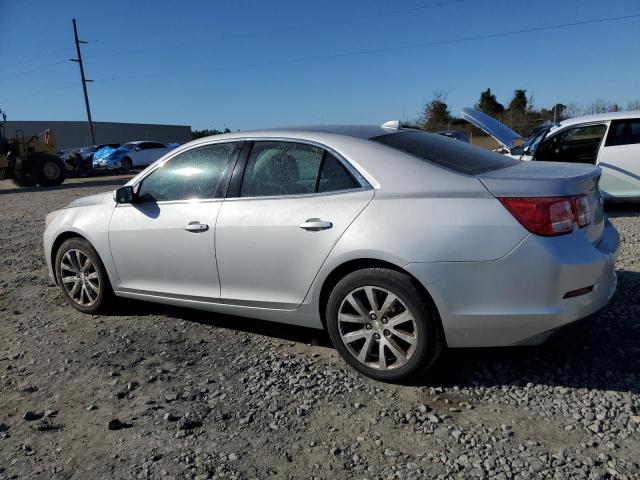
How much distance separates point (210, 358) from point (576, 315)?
7.75 ft

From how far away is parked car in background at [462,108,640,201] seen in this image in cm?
753

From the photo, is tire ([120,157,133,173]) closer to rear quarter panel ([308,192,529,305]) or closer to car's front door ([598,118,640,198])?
car's front door ([598,118,640,198])

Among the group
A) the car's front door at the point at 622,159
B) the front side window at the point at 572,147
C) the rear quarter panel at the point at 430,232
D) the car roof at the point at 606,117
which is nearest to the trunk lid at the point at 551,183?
the rear quarter panel at the point at 430,232

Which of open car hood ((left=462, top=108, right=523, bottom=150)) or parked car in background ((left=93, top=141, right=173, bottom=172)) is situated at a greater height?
open car hood ((left=462, top=108, right=523, bottom=150))

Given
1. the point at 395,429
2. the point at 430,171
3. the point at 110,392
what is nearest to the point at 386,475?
the point at 395,429

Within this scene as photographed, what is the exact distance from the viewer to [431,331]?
2973 millimetres

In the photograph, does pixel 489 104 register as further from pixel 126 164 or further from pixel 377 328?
pixel 377 328

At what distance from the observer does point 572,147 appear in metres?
8.27

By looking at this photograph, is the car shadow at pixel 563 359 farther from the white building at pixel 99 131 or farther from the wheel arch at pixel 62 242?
the white building at pixel 99 131

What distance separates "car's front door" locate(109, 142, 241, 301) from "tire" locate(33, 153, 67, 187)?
736 inches

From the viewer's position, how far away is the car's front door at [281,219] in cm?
323

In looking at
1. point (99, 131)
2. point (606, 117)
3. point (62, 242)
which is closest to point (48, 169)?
point (62, 242)

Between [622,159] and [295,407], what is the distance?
6.68 m

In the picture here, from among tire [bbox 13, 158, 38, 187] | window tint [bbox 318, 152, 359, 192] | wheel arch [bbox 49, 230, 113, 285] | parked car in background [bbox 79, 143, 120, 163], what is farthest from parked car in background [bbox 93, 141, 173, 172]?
window tint [bbox 318, 152, 359, 192]
